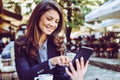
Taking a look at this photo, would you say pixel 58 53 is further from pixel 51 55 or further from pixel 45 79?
pixel 45 79

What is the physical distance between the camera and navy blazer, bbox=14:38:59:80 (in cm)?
147

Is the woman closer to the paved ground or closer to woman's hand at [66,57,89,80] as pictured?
woman's hand at [66,57,89,80]

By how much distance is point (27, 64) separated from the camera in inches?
61.1

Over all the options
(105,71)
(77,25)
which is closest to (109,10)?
(105,71)

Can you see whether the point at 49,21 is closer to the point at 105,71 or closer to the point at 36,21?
the point at 36,21

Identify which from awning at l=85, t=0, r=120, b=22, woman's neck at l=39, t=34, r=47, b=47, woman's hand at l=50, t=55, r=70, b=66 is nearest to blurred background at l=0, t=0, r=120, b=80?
awning at l=85, t=0, r=120, b=22

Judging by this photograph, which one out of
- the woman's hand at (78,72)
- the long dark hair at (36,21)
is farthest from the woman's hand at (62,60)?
the long dark hair at (36,21)

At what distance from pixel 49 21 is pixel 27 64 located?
0.21 metres

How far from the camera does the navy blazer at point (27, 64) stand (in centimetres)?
147

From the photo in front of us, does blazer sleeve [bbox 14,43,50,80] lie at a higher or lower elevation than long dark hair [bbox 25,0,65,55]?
lower

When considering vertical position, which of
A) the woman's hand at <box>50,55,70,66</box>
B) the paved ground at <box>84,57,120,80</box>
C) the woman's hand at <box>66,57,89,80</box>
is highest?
the woman's hand at <box>50,55,70,66</box>

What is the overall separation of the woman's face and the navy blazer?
4.5 inches

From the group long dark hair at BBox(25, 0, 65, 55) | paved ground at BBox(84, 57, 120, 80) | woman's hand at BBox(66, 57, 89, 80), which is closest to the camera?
woman's hand at BBox(66, 57, 89, 80)

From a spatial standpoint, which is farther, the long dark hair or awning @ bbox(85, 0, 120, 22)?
awning @ bbox(85, 0, 120, 22)
